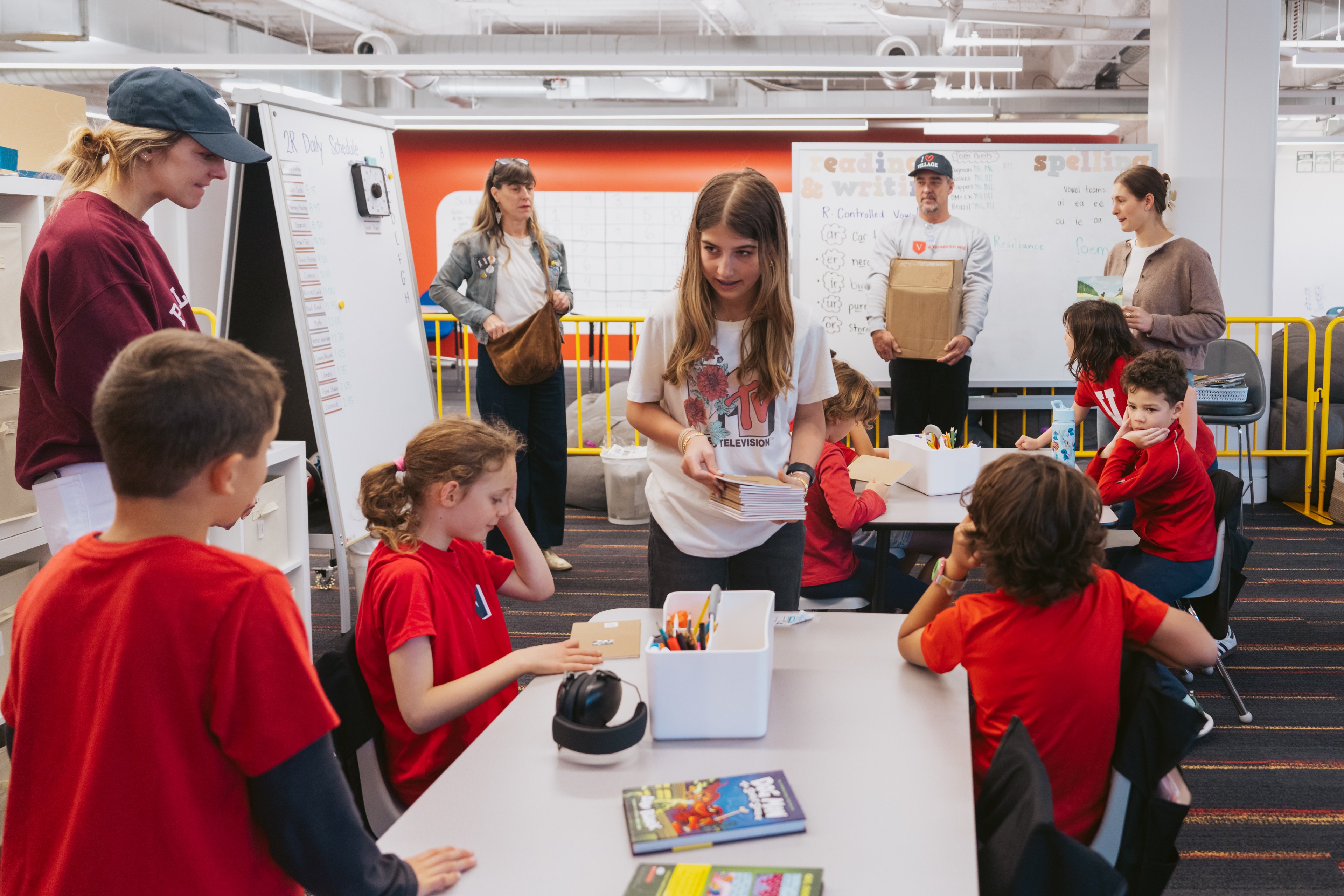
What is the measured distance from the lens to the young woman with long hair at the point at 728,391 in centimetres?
182

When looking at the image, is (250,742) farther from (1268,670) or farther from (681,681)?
(1268,670)

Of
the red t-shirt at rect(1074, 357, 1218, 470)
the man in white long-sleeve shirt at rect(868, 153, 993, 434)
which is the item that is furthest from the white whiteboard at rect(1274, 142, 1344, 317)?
the red t-shirt at rect(1074, 357, 1218, 470)

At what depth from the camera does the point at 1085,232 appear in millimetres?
5762

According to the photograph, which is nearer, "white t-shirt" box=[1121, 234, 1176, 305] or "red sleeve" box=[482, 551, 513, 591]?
"red sleeve" box=[482, 551, 513, 591]

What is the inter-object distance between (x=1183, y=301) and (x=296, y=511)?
334 cm

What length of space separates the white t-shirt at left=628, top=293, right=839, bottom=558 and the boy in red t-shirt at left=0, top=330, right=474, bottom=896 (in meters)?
1.09

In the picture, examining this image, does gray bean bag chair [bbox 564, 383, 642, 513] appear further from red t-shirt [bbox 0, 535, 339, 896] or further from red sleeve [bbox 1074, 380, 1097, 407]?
red t-shirt [bbox 0, 535, 339, 896]

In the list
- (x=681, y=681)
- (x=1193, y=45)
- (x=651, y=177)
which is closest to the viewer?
(x=681, y=681)

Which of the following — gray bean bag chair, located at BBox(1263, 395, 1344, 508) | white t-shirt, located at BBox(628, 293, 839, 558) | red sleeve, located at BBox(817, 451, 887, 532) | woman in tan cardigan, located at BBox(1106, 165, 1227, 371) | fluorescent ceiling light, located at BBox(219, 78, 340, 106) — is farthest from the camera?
fluorescent ceiling light, located at BBox(219, 78, 340, 106)

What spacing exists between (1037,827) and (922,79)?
10.9 metres

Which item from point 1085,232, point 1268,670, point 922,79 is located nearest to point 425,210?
point 922,79

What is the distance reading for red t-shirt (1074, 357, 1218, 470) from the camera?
313 centimetres

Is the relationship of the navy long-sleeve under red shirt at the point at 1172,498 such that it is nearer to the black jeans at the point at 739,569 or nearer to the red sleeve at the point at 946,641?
the black jeans at the point at 739,569

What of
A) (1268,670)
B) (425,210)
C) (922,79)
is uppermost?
(922,79)
